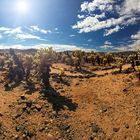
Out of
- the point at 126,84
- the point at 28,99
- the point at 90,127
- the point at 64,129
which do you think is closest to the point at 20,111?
the point at 28,99

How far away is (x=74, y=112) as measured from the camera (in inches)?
1554

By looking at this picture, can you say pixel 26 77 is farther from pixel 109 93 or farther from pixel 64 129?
pixel 64 129

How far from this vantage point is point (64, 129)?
3547 centimetres

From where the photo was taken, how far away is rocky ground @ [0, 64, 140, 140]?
3425cm

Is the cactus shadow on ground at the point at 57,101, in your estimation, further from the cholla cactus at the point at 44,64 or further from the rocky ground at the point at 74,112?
the cholla cactus at the point at 44,64

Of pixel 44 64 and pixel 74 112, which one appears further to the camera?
pixel 44 64

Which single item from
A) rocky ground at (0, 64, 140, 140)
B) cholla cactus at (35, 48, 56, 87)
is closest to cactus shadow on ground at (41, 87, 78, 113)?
rocky ground at (0, 64, 140, 140)

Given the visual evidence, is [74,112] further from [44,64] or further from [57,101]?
[44,64]

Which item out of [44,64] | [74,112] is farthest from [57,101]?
[44,64]

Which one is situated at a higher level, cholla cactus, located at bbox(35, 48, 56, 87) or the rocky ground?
cholla cactus, located at bbox(35, 48, 56, 87)

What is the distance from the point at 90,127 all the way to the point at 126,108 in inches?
249

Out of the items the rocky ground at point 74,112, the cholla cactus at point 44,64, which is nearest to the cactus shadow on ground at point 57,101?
the rocky ground at point 74,112

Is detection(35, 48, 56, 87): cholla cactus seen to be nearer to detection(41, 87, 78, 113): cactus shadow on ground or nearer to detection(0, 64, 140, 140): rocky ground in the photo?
detection(0, 64, 140, 140): rocky ground

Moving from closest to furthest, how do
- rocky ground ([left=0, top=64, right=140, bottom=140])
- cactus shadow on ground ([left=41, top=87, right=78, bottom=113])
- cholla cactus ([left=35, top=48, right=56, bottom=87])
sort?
rocky ground ([left=0, top=64, right=140, bottom=140]), cactus shadow on ground ([left=41, top=87, right=78, bottom=113]), cholla cactus ([left=35, top=48, right=56, bottom=87])
